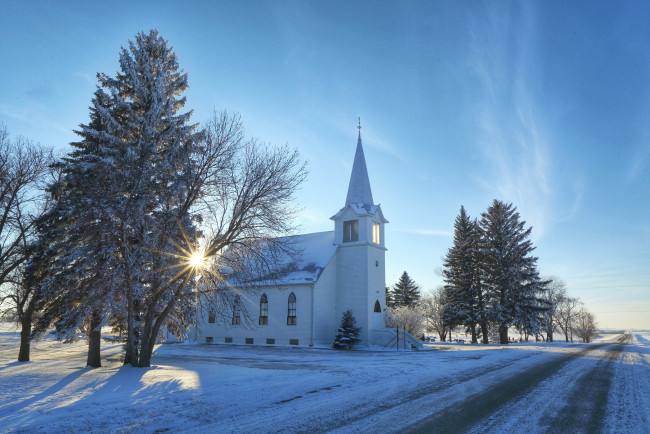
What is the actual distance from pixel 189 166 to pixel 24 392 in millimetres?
7817

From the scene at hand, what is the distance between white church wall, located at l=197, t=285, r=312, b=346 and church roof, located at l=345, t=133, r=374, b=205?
933cm

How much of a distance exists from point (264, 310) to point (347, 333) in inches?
331

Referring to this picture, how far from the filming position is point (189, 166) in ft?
45.2

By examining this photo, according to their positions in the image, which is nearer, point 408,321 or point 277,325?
point 277,325

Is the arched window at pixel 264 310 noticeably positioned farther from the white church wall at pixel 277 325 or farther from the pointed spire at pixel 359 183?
the pointed spire at pixel 359 183

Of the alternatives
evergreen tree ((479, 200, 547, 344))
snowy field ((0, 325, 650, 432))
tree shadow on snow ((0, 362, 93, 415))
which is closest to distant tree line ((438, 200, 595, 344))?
evergreen tree ((479, 200, 547, 344))

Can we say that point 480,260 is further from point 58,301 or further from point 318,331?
point 58,301

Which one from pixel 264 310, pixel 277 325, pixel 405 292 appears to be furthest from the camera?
pixel 405 292

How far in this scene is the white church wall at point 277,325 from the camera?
32.7m

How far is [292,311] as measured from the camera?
33562mm

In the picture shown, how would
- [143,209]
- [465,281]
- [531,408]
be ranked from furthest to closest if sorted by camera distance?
[465,281] < [143,209] < [531,408]

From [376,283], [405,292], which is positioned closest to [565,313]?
[405,292]

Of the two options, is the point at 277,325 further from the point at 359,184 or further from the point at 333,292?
the point at 359,184

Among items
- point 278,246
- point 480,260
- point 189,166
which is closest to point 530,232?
point 480,260
